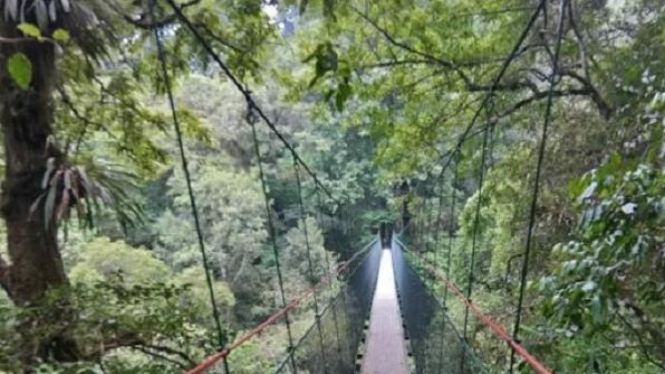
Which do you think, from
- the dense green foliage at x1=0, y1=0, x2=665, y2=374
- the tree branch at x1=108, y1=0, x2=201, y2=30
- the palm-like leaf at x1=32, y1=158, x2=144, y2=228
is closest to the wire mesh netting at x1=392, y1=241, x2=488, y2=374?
the dense green foliage at x1=0, y1=0, x2=665, y2=374

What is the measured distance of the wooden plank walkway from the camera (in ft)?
10.2

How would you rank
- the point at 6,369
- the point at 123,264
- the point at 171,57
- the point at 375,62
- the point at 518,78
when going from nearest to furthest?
the point at 6,369 → the point at 171,57 → the point at 518,78 → the point at 375,62 → the point at 123,264

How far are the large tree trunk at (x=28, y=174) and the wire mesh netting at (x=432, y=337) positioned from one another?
1.21m

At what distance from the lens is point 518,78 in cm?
333

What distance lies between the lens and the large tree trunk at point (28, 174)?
1533mm

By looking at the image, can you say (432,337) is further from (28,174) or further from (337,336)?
(28,174)

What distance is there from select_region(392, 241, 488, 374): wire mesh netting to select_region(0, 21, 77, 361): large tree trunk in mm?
1207

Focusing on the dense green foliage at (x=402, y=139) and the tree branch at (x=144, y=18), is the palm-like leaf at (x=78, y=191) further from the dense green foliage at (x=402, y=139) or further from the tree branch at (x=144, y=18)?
the tree branch at (x=144, y=18)

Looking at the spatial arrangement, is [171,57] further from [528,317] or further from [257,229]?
[257,229]

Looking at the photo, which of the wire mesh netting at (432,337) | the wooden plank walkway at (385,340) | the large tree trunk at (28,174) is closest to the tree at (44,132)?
the large tree trunk at (28,174)

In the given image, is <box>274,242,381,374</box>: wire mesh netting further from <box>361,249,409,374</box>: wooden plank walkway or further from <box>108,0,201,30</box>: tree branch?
<box>108,0,201,30</box>: tree branch

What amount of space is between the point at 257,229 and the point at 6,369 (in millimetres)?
8244

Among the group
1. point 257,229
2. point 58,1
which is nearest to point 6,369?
point 58,1

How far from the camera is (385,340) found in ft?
12.2
